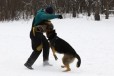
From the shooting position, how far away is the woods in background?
74.3 ft

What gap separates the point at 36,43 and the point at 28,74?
791 millimetres

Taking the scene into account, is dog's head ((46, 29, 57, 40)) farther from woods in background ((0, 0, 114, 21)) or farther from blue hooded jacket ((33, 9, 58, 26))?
woods in background ((0, 0, 114, 21))

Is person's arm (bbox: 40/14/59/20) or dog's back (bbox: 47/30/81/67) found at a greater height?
person's arm (bbox: 40/14/59/20)

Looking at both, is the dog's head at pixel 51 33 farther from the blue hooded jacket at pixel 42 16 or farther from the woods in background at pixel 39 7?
the woods in background at pixel 39 7

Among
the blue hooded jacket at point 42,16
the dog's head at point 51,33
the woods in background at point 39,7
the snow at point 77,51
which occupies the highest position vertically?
the blue hooded jacket at point 42,16

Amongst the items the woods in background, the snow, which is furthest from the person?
the woods in background

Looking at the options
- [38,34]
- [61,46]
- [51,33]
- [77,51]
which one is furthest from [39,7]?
[61,46]

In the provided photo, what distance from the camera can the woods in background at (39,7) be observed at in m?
22.6

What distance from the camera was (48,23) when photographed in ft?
24.9

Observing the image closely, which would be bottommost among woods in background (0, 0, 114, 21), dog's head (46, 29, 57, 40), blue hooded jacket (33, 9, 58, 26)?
woods in background (0, 0, 114, 21)

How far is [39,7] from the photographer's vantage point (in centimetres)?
2466

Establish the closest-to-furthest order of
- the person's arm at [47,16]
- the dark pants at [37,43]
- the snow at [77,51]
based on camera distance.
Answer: the person's arm at [47,16]
the snow at [77,51]
the dark pants at [37,43]

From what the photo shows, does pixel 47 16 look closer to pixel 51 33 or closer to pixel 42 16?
pixel 42 16

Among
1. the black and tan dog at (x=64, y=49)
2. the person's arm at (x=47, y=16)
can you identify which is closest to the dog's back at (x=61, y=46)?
the black and tan dog at (x=64, y=49)
